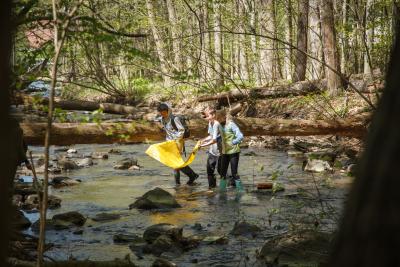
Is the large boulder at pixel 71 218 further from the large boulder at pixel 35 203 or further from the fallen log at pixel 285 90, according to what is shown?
the fallen log at pixel 285 90

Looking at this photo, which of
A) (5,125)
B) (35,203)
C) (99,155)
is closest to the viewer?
(5,125)

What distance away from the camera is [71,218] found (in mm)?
9797

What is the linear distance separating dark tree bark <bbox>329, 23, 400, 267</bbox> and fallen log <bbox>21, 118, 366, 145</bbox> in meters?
6.30

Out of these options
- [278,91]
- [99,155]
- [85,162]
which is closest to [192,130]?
[85,162]

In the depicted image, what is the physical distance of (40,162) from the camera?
667 inches

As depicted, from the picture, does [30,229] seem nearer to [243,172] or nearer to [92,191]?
[92,191]

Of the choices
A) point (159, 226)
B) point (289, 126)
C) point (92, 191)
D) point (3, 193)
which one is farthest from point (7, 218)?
point (92, 191)

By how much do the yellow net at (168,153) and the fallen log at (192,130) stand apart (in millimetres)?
529

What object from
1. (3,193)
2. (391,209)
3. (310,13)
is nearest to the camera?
(391,209)

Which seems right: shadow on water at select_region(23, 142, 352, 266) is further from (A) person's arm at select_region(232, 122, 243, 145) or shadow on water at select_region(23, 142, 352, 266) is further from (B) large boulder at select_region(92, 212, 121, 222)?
(A) person's arm at select_region(232, 122, 243, 145)

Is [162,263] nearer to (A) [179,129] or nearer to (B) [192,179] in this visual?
(A) [179,129]

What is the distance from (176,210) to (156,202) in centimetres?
45

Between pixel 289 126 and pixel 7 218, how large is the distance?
1009cm

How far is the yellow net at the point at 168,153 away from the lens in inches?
487
